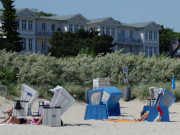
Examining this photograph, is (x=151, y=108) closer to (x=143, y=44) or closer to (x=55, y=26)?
(x=55, y=26)

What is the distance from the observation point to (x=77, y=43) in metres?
58.2

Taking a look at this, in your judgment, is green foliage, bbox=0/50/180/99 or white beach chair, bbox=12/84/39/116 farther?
green foliage, bbox=0/50/180/99

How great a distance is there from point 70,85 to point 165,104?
436 inches

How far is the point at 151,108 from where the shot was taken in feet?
56.7

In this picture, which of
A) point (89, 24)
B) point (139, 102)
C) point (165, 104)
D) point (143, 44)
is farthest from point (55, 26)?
point (165, 104)

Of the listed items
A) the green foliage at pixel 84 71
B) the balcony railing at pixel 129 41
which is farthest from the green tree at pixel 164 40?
the green foliage at pixel 84 71

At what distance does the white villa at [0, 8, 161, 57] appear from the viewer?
67.8 metres

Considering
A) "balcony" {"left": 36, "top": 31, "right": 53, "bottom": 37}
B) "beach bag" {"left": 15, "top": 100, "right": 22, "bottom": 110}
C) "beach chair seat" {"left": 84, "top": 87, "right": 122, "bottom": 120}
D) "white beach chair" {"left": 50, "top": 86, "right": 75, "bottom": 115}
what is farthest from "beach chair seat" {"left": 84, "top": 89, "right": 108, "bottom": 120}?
"balcony" {"left": 36, "top": 31, "right": 53, "bottom": 37}

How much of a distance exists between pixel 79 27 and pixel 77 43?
50.9 feet

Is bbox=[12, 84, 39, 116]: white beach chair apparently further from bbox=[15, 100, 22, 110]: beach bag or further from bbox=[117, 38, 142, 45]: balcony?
bbox=[117, 38, 142, 45]: balcony

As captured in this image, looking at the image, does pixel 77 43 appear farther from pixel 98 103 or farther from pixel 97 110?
pixel 97 110

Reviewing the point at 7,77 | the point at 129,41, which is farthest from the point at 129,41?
the point at 7,77

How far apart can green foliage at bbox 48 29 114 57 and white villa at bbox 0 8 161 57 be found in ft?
28.9

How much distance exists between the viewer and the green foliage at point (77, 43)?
57.3 m
